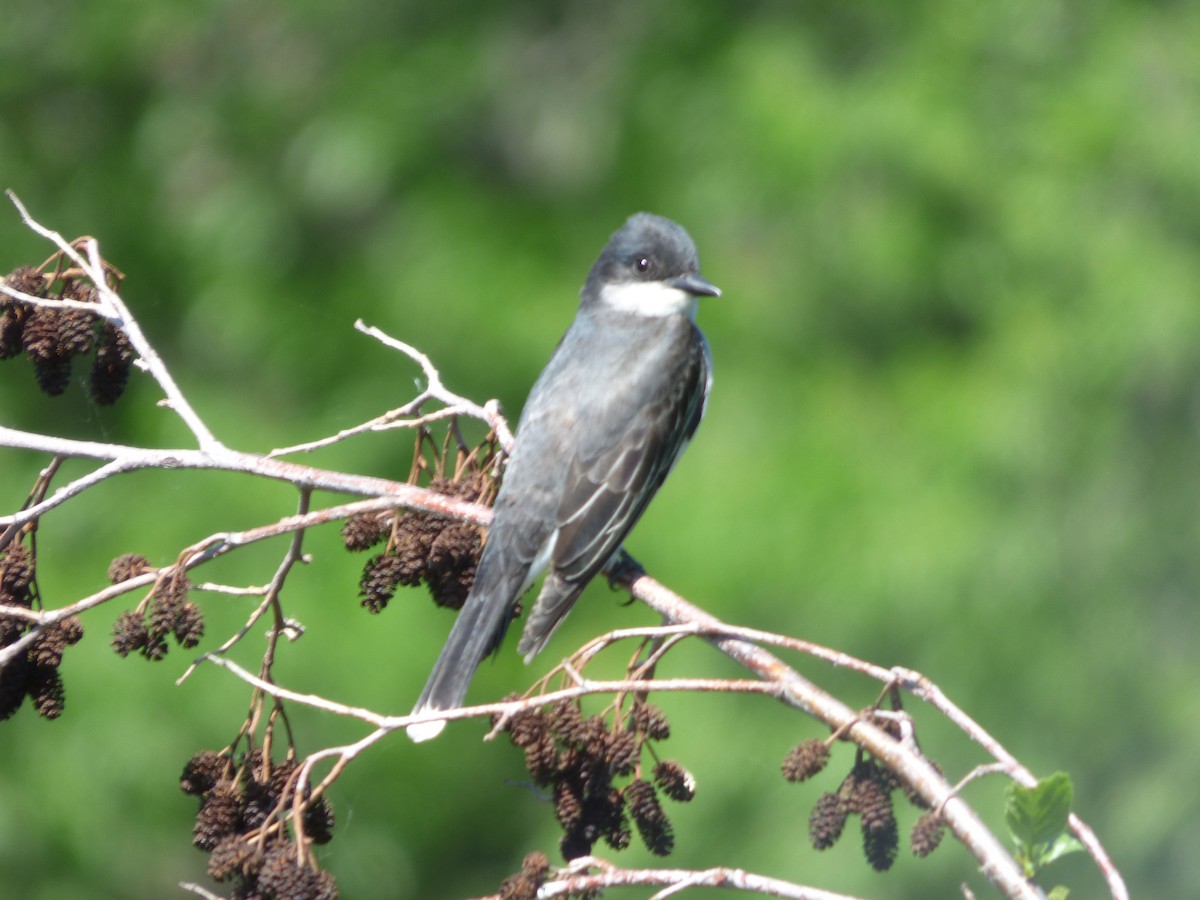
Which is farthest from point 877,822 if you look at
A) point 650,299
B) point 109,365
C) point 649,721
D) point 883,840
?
point 650,299

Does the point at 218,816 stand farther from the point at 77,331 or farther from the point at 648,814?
the point at 77,331

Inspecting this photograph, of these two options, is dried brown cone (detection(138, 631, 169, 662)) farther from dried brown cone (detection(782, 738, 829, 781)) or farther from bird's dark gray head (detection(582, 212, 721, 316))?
bird's dark gray head (detection(582, 212, 721, 316))

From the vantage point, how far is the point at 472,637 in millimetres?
3111

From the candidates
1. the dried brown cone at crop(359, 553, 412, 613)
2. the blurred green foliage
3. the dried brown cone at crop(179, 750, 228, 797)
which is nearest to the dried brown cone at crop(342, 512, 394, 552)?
the dried brown cone at crop(359, 553, 412, 613)

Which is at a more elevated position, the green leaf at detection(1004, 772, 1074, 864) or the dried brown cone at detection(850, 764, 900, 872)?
the green leaf at detection(1004, 772, 1074, 864)

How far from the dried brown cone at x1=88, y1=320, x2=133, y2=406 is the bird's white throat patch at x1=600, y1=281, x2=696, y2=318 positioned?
1.83 meters

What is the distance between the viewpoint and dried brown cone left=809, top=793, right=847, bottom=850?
208cm

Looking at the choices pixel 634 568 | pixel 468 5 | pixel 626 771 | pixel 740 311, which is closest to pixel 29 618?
pixel 626 771

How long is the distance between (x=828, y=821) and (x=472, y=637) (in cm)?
117

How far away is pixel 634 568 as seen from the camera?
11.7 ft

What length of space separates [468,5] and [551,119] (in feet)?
2.27

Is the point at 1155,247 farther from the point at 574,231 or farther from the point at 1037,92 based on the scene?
the point at 574,231

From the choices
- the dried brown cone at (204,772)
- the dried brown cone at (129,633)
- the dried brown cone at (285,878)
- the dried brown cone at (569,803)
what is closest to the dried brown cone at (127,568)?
the dried brown cone at (129,633)

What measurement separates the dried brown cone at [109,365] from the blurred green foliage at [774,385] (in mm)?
3009
